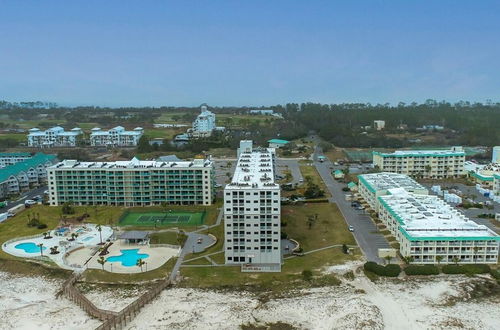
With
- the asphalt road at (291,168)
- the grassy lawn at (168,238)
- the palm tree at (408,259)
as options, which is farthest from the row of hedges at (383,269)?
the asphalt road at (291,168)

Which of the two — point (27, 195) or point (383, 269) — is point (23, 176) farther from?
point (383, 269)

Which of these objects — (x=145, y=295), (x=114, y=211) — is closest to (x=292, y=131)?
(x=114, y=211)

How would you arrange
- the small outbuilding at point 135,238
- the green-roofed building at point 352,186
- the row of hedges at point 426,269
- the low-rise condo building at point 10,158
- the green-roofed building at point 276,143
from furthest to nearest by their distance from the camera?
the green-roofed building at point 276,143 → the low-rise condo building at point 10,158 → the green-roofed building at point 352,186 → the small outbuilding at point 135,238 → the row of hedges at point 426,269

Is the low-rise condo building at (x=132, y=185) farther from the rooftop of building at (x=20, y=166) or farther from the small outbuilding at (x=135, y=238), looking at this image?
the small outbuilding at (x=135, y=238)

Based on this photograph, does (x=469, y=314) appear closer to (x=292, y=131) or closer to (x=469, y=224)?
(x=469, y=224)

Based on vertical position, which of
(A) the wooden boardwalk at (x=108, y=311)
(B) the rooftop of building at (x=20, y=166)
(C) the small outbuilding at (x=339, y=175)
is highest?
(B) the rooftop of building at (x=20, y=166)

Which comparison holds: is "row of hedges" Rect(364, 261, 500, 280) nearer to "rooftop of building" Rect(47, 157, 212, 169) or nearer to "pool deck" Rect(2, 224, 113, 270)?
"pool deck" Rect(2, 224, 113, 270)
